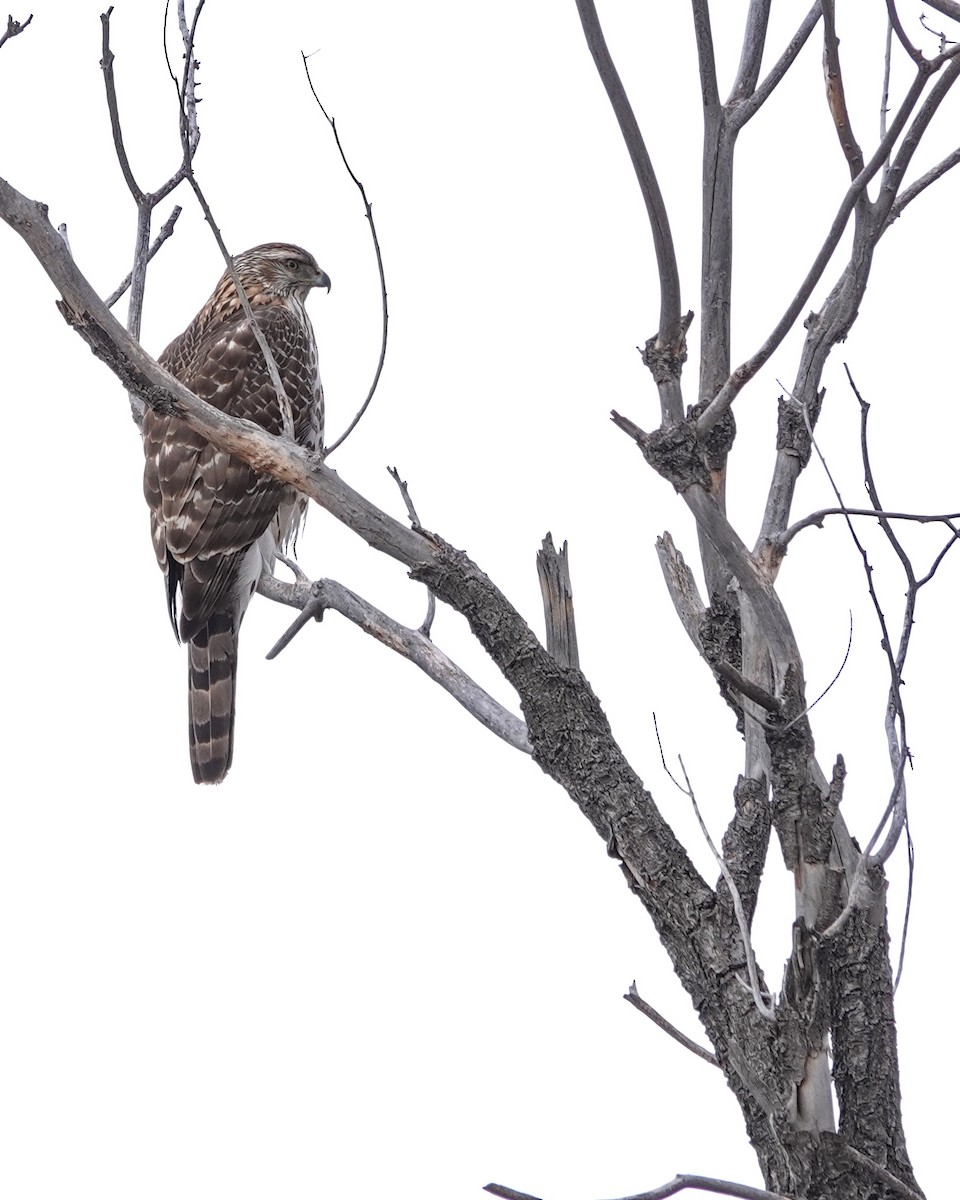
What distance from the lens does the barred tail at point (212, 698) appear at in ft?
15.8

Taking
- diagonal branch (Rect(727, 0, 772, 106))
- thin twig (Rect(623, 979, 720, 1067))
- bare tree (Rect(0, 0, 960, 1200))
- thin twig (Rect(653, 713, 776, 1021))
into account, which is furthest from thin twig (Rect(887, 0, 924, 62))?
thin twig (Rect(623, 979, 720, 1067))

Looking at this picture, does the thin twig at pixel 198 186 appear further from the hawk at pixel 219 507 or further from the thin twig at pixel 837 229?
the hawk at pixel 219 507

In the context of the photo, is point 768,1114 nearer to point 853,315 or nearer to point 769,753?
point 769,753

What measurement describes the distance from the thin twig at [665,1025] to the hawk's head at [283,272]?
368cm

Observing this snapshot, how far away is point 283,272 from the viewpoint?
18.8 feet

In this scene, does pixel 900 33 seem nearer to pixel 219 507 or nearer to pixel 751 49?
pixel 751 49

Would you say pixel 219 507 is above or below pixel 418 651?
above

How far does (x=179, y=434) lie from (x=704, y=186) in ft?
8.27

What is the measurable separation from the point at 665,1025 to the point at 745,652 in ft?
2.46

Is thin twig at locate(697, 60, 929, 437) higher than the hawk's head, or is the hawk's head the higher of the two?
the hawk's head

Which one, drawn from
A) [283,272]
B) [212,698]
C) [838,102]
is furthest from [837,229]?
[283,272]

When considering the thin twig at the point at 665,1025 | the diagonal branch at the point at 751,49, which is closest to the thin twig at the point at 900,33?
the diagonal branch at the point at 751,49

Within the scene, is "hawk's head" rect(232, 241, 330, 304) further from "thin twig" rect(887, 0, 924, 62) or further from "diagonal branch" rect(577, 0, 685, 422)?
"thin twig" rect(887, 0, 924, 62)

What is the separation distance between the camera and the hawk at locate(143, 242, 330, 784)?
4719 mm
